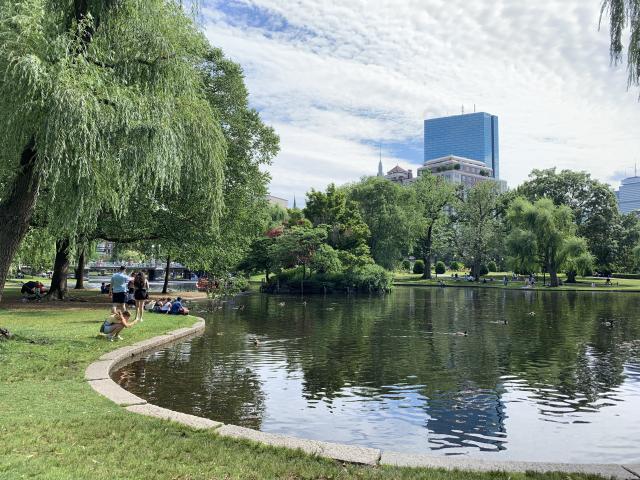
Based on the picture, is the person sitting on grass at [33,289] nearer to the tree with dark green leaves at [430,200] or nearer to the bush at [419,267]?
the tree with dark green leaves at [430,200]

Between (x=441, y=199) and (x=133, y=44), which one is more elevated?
(x=441, y=199)

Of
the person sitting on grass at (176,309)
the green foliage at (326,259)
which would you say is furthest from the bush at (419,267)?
the person sitting on grass at (176,309)

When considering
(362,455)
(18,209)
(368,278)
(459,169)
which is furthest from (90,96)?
(459,169)

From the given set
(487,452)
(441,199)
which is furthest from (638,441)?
(441,199)

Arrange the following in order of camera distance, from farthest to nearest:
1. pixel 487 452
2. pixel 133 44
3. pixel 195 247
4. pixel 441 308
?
pixel 441 308, pixel 195 247, pixel 133 44, pixel 487 452

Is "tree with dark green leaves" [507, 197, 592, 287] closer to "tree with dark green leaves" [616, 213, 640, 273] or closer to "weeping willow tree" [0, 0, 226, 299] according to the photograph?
"tree with dark green leaves" [616, 213, 640, 273]

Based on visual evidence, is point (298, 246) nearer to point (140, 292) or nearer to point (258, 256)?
point (258, 256)

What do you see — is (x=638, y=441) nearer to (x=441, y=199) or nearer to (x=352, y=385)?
(x=352, y=385)

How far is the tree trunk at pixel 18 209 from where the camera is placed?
1159 centimetres

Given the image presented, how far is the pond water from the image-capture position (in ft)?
26.1

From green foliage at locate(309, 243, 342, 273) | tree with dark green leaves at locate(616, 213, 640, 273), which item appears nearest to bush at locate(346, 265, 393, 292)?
green foliage at locate(309, 243, 342, 273)

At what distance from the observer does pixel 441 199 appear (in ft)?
246

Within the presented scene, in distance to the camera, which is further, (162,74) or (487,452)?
(162,74)

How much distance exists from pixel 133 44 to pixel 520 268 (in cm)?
5694
